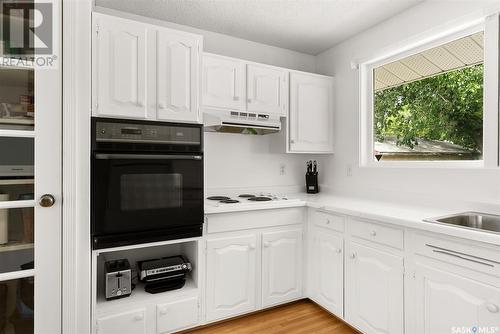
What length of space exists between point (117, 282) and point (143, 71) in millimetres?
1377

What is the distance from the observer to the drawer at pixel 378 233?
1760mm

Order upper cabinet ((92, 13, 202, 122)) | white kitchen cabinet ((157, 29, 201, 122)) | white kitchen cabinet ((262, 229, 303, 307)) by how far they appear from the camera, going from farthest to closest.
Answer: white kitchen cabinet ((262, 229, 303, 307)), white kitchen cabinet ((157, 29, 201, 122)), upper cabinet ((92, 13, 202, 122))

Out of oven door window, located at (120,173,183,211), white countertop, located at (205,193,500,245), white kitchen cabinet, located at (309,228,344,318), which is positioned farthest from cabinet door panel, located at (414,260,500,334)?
oven door window, located at (120,173,183,211)

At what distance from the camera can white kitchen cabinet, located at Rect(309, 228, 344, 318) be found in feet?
7.14

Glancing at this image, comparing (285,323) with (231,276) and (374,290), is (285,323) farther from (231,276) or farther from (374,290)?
(374,290)

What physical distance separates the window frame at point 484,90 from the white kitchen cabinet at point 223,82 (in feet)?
3.81

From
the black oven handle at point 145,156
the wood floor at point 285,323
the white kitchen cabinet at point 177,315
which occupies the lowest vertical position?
the wood floor at point 285,323

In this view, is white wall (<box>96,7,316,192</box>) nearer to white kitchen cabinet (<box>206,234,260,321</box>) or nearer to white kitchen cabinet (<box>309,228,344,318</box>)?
white kitchen cabinet (<box>206,234,260,321</box>)

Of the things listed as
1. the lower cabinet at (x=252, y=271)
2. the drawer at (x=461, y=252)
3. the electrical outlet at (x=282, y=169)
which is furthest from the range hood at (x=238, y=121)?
the drawer at (x=461, y=252)

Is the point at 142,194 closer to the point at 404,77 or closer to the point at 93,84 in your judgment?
the point at 93,84

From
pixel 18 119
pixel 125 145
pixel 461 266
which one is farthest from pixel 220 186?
pixel 461 266

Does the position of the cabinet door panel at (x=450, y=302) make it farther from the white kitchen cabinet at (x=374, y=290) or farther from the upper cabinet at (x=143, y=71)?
the upper cabinet at (x=143, y=71)

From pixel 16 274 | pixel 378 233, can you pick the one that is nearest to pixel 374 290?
pixel 378 233

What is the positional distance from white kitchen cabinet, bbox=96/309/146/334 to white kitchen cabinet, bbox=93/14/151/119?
125 cm
